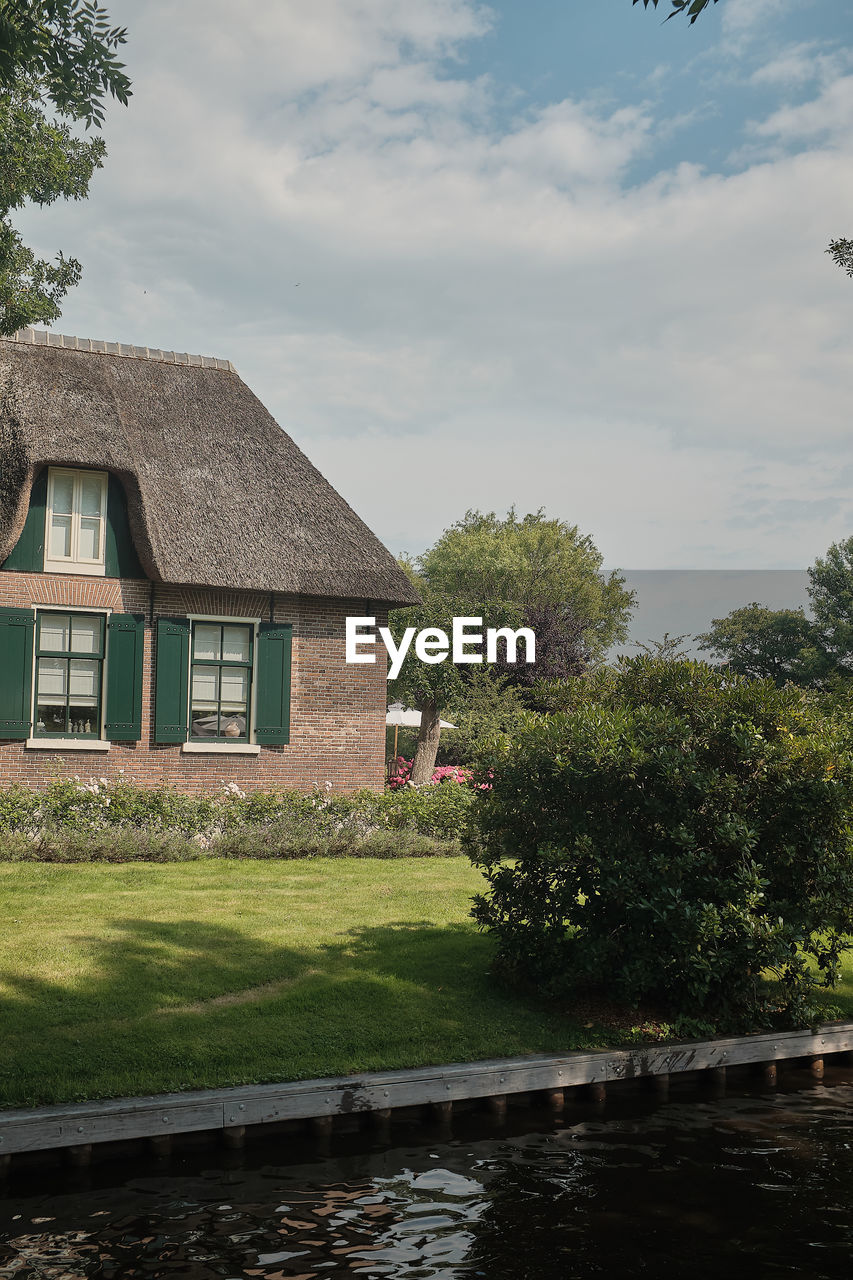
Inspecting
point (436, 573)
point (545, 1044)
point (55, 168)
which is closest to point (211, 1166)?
point (545, 1044)

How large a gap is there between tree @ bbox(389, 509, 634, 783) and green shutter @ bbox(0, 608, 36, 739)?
10121 millimetres

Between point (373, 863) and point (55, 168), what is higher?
point (55, 168)

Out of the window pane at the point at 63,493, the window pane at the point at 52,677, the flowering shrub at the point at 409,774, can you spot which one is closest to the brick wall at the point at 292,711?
the window pane at the point at 52,677

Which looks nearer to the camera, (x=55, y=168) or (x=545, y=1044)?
(x=545, y=1044)

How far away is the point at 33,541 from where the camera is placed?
15.9m

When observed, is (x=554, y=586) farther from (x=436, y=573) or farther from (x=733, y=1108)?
(x=733, y=1108)

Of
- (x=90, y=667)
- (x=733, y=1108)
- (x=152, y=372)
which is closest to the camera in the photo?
(x=733, y=1108)

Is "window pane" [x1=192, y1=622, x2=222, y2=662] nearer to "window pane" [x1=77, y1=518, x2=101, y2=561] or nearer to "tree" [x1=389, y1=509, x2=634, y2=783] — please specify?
"window pane" [x1=77, y1=518, x2=101, y2=561]

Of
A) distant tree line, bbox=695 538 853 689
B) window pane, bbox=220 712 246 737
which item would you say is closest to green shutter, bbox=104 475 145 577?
window pane, bbox=220 712 246 737

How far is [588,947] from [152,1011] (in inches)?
124

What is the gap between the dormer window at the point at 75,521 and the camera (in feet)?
52.7

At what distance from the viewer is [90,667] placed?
53.0 feet

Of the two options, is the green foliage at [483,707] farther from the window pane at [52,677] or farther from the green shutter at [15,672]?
the green shutter at [15,672]

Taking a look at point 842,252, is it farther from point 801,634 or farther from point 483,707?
point 801,634
